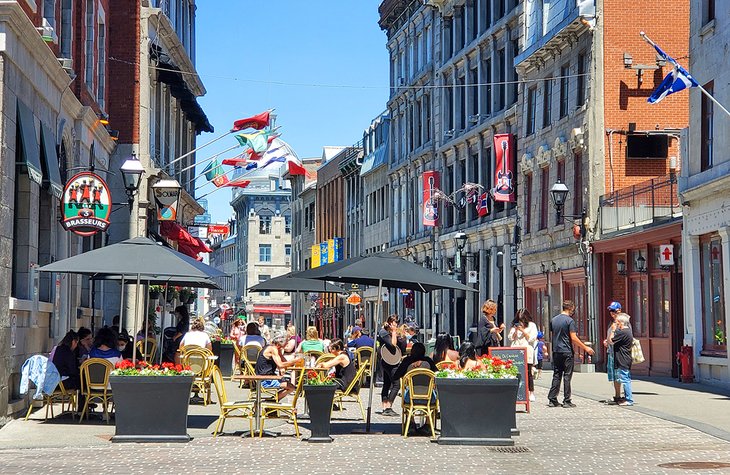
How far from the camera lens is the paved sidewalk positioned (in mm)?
18219

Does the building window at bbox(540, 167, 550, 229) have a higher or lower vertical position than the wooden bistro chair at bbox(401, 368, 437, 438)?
higher

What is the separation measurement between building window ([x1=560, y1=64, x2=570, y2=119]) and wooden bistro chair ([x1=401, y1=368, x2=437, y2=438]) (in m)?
22.8

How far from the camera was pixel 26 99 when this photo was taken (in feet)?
64.0

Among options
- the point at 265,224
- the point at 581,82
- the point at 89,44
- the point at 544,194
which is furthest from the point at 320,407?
the point at 265,224

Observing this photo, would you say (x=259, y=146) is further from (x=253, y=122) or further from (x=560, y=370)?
(x=560, y=370)

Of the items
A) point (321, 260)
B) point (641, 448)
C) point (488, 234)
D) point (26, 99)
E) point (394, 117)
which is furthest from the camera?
point (321, 260)

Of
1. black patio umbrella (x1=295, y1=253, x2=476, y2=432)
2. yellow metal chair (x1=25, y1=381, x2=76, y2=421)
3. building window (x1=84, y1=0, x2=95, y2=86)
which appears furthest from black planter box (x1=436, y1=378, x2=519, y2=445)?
building window (x1=84, y1=0, x2=95, y2=86)

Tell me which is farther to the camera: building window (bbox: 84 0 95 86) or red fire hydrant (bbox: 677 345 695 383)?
building window (bbox: 84 0 95 86)

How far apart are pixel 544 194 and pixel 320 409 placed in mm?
25791

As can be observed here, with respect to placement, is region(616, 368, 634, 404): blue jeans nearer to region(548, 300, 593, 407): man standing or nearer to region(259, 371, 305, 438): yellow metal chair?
region(548, 300, 593, 407): man standing

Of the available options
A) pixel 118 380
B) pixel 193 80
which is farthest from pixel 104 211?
pixel 193 80

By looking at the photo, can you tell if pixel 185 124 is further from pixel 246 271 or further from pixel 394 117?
pixel 246 271

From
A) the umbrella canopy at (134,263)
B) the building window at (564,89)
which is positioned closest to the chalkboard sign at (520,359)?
the umbrella canopy at (134,263)

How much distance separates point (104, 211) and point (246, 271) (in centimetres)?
11359
